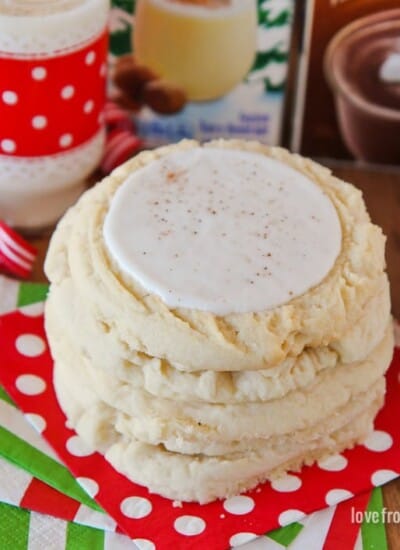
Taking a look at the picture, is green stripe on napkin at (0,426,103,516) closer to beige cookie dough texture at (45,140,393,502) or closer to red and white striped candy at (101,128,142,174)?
beige cookie dough texture at (45,140,393,502)

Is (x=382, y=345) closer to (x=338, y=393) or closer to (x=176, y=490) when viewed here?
(x=338, y=393)

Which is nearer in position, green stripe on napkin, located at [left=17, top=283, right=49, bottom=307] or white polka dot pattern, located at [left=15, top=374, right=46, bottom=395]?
white polka dot pattern, located at [left=15, top=374, right=46, bottom=395]

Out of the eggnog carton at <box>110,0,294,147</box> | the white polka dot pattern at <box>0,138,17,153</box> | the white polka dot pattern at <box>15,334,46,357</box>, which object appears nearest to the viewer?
the white polka dot pattern at <box>15,334,46,357</box>

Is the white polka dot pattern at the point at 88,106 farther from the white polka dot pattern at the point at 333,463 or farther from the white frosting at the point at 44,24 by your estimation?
the white polka dot pattern at the point at 333,463

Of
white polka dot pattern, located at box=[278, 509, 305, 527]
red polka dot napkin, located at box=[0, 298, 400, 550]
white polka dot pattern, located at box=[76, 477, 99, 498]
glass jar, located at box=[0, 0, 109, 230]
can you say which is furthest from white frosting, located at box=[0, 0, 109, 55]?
white polka dot pattern, located at box=[278, 509, 305, 527]

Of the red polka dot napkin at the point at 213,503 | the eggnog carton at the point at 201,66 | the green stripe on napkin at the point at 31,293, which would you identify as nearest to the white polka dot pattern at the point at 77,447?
the red polka dot napkin at the point at 213,503

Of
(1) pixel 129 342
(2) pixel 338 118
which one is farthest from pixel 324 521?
(2) pixel 338 118
